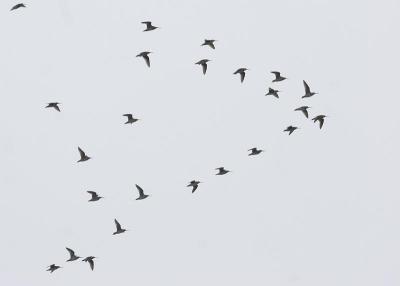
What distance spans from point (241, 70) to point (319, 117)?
9351mm

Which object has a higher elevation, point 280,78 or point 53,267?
point 280,78

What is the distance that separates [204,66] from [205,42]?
2.99 metres

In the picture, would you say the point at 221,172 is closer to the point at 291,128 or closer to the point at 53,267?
the point at 291,128

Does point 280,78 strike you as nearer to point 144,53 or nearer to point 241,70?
point 241,70

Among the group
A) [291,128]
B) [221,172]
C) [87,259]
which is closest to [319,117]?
[291,128]

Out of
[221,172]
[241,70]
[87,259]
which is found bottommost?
[87,259]

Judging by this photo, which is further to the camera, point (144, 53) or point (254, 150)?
point (254, 150)

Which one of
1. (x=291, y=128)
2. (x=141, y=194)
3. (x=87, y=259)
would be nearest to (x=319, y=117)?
(x=291, y=128)

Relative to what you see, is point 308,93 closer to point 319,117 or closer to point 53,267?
point 319,117

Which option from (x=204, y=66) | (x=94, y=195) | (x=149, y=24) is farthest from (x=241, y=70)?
(x=94, y=195)

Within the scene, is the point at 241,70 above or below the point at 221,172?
above

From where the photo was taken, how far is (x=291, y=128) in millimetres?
117188

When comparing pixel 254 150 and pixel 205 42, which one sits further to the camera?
pixel 254 150

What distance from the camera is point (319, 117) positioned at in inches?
4535
